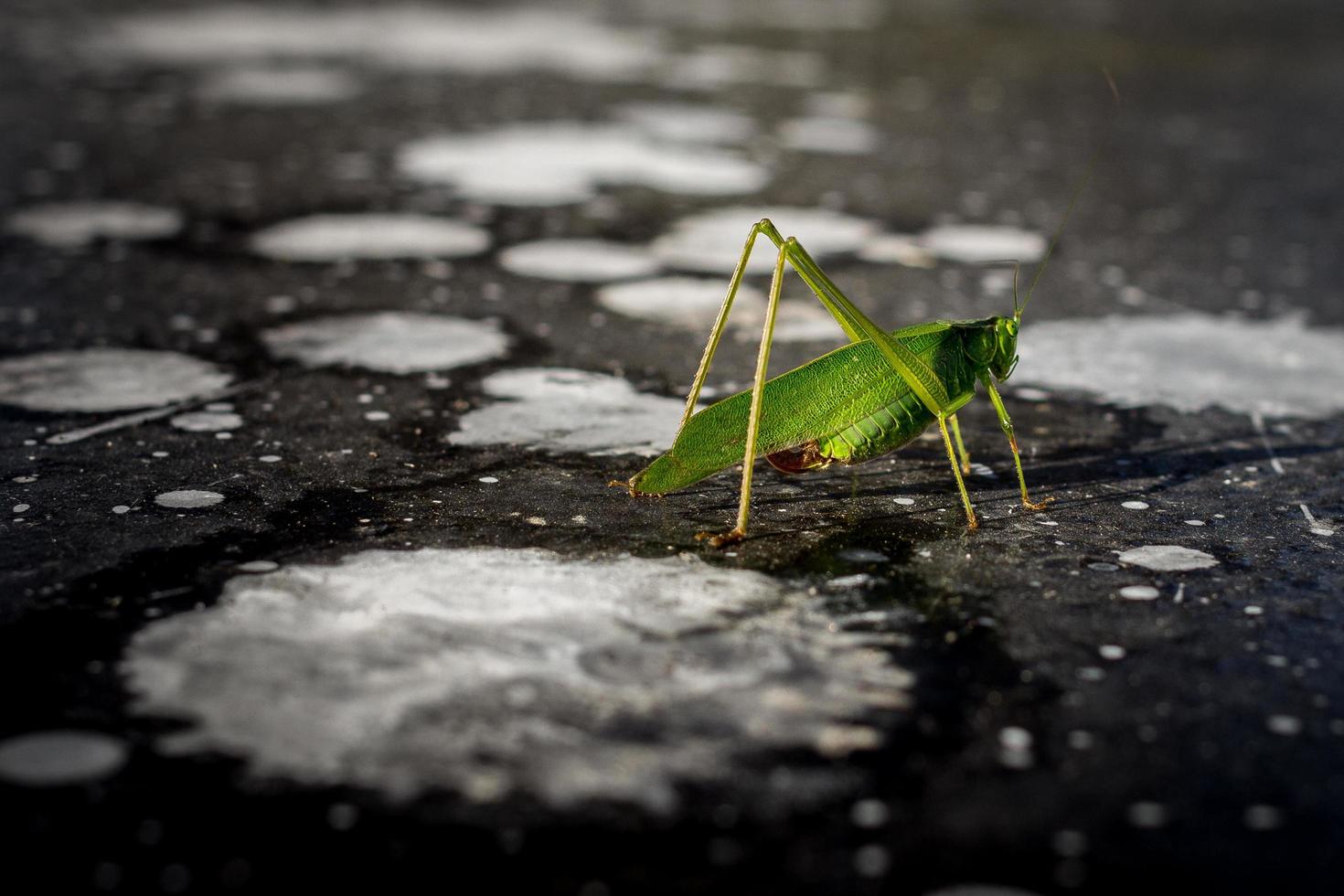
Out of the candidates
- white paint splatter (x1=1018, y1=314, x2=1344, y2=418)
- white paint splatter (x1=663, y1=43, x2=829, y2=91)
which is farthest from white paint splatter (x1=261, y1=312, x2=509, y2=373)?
white paint splatter (x1=663, y1=43, x2=829, y2=91)

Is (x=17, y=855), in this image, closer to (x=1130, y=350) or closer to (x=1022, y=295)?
(x=1130, y=350)

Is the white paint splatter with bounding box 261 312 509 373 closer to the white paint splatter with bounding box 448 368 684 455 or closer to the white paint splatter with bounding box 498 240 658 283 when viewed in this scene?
the white paint splatter with bounding box 448 368 684 455

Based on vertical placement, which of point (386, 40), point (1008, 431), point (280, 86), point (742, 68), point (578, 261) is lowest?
point (578, 261)

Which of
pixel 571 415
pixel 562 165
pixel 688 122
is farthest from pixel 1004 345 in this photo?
pixel 688 122

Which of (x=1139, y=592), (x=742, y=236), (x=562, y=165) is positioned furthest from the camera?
(x=562, y=165)

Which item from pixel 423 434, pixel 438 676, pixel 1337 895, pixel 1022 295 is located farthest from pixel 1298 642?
pixel 1022 295

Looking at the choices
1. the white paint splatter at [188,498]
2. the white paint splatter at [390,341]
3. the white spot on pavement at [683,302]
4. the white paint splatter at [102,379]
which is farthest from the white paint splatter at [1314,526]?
the white paint splatter at [102,379]

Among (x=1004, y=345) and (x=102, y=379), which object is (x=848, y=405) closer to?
(x=1004, y=345)
